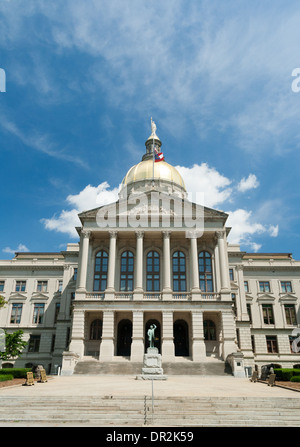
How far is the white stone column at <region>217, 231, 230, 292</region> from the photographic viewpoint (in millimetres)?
40850

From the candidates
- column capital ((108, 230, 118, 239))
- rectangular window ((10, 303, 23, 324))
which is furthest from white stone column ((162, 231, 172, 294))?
rectangular window ((10, 303, 23, 324))

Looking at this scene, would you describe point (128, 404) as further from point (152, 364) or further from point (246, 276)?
point (246, 276)

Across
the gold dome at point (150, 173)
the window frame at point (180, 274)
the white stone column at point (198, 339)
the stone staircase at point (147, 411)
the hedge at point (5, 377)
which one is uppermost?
the gold dome at point (150, 173)

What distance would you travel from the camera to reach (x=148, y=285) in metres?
43.9

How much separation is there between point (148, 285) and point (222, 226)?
1171 cm

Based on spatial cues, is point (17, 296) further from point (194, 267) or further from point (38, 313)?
point (194, 267)

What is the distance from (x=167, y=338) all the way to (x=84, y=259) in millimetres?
13302

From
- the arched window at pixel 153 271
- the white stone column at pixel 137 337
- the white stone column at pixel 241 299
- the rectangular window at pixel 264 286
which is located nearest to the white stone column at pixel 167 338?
the white stone column at pixel 137 337

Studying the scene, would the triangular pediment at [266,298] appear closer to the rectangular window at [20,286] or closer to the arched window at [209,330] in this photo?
the arched window at [209,330]

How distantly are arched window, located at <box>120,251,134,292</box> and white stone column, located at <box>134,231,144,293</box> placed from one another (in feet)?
7.84

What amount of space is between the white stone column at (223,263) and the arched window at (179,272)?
5005 mm

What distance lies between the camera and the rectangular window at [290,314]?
50.1m

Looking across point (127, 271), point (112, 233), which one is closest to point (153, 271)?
point (127, 271)

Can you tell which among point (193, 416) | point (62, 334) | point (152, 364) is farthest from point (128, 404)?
point (62, 334)
